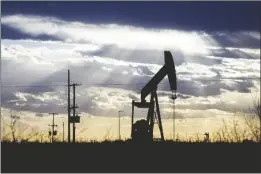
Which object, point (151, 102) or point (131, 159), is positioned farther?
point (151, 102)

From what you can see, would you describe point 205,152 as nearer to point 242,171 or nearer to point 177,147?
point 177,147

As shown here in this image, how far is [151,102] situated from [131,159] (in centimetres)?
983

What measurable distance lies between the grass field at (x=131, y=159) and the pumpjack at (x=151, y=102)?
634cm

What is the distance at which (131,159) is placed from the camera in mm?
13578

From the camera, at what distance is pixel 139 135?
2247 centimetres

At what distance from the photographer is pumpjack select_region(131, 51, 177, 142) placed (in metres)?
22.3

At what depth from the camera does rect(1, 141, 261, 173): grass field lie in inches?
482

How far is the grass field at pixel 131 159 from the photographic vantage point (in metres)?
12.2

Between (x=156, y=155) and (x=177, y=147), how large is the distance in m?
1.97

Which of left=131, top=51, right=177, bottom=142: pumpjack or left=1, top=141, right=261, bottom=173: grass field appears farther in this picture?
left=131, top=51, right=177, bottom=142: pumpjack

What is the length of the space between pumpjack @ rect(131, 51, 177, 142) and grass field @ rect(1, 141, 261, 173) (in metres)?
6.34

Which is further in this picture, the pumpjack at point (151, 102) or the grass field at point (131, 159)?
the pumpjack at point (151, 102)

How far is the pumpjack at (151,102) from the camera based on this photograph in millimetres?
22281

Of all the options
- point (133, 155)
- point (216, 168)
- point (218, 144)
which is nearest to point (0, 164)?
point (133, 155)
